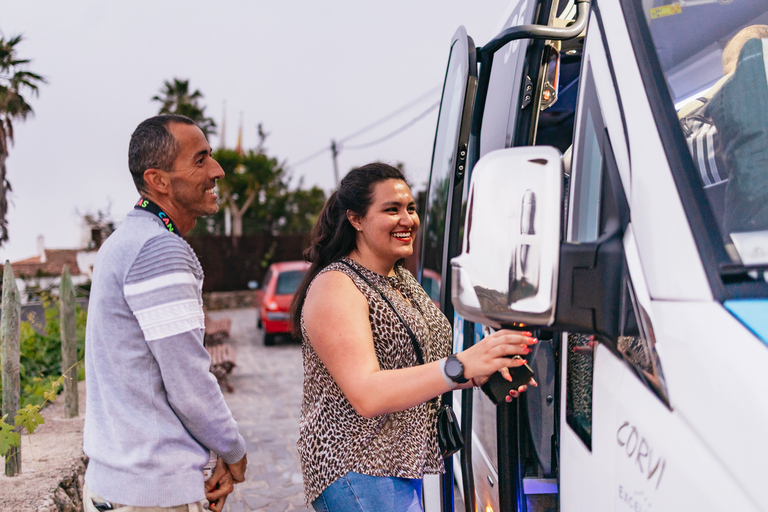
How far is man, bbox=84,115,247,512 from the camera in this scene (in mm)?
1600

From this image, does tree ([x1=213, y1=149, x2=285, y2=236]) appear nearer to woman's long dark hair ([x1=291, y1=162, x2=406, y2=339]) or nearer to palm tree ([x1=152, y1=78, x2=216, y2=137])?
palm tree ([x1=152, y1=78, x2=216, y2=137])

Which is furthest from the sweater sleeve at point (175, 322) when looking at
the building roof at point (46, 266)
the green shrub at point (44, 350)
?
the building roof at point (46, 266)

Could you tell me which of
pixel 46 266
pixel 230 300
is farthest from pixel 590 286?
pixel 230 300

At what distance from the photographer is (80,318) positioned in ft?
24.7

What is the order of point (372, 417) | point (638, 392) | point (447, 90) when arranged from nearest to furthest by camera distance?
point (638, 392), point (372, 417), point (447, 90)

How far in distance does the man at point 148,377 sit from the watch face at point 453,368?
2.10 ft

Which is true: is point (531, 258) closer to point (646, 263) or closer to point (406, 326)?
point (646, 263)

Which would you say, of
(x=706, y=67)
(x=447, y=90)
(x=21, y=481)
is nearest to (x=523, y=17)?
(x=447, y=90)

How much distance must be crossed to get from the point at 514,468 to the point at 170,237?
4.16ft

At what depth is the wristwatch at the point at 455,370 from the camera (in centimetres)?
165

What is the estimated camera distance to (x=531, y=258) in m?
1.20

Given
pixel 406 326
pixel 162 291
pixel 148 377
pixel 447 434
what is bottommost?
pixel 447 434

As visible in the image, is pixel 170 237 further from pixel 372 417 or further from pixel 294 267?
pixel 294 267

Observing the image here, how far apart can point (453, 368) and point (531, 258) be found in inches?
22.0
